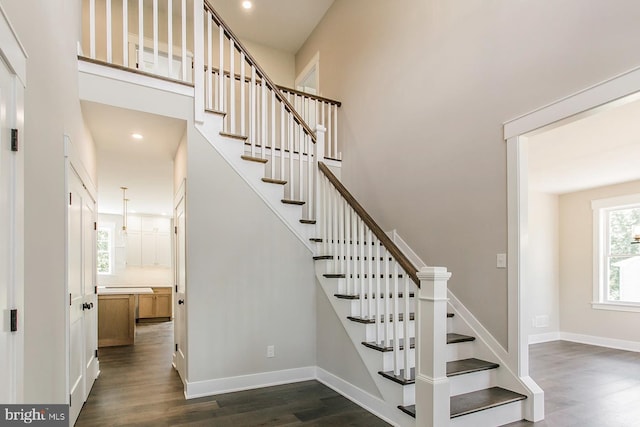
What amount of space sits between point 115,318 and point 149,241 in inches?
168

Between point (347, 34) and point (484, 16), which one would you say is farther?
point (347, 34)

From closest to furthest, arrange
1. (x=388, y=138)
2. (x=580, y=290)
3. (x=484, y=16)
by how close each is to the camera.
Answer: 1. (x=484, y=16)
2. (x=388, y=138)
3. (x=580, y=290)

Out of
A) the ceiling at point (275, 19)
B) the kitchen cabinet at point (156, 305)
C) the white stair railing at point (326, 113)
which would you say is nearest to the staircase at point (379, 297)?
the white stair railing at point (326, 113)

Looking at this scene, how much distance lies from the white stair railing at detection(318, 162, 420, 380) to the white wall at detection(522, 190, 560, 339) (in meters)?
3.37

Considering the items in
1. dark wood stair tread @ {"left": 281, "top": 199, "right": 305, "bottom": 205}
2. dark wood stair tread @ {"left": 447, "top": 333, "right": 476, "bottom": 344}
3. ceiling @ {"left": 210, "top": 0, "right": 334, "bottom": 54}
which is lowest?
dark wood stair tread @ {"left": 447, "top": 333, "right": 476, "bottom": 344}

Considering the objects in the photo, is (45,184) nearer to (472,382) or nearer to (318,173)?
(318,173)

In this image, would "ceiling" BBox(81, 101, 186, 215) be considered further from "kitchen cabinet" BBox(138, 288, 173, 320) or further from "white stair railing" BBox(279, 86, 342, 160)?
"kitchen cabinet" BBox(138, 288, 173, 320)

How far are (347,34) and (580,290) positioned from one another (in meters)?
5.69

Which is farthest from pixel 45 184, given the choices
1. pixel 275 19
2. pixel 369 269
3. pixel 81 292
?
pixel 275 19

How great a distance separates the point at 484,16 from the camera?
334cm

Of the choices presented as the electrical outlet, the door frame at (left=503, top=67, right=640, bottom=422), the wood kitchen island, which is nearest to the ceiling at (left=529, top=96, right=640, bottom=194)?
the door frame at (left=503, top=67, right=640, bottom=422)

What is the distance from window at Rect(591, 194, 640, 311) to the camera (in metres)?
5.75

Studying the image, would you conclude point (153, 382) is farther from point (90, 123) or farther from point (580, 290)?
point (580, 290)

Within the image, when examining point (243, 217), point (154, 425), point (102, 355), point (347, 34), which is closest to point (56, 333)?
point (154, 425)
